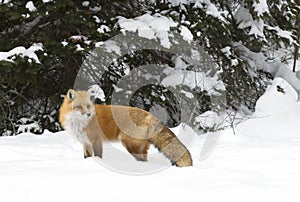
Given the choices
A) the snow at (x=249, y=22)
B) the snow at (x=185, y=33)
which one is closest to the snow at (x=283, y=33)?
the snow at (x=249, y=22)

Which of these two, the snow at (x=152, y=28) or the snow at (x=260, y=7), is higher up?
the snow at (x=260, y=7)

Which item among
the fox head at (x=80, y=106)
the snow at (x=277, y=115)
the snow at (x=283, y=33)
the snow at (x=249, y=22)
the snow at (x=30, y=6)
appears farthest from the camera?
the snow at (x=283, y=33)

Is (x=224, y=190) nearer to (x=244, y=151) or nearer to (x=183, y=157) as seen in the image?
(x=183, y=157)

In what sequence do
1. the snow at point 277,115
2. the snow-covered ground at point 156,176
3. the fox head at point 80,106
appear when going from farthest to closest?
the snow at point 277,115
the fox head at point 80,106
the snow-covered ground at point 156,176

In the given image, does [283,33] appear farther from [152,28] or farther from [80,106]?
[80,106]

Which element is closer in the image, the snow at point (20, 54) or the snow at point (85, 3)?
the snow at point (20, 54)

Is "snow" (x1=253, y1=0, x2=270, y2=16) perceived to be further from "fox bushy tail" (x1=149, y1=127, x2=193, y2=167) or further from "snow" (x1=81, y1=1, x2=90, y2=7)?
"fox bushy tail" (x1=149, y1=127, x2=193, y2=167)

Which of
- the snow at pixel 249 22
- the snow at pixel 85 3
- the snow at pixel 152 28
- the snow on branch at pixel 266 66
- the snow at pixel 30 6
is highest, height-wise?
the snow at pixel 30 6

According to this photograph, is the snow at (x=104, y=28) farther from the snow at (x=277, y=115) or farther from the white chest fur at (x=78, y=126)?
the white chest fur at (x=78, y=126)

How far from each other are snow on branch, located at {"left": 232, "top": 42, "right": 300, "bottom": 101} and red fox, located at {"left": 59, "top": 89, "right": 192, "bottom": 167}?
5316mm

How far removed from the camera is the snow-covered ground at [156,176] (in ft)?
9.87

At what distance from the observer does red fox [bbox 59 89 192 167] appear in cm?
405

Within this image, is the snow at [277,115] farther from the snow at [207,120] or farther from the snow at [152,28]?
the snow at [152,28]

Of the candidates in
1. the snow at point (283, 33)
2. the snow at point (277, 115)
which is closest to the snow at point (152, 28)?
the snow at point (277, 115)
